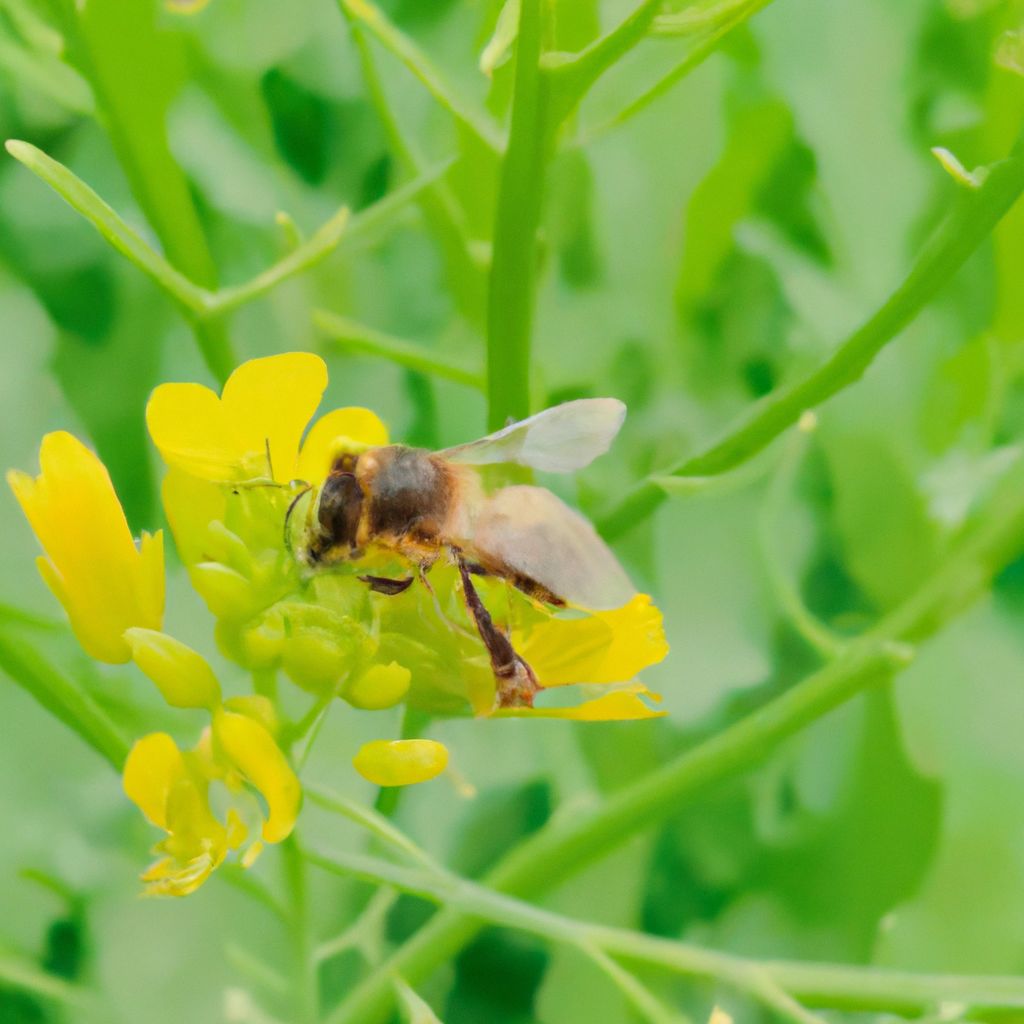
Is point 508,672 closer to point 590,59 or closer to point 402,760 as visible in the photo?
point 402,760

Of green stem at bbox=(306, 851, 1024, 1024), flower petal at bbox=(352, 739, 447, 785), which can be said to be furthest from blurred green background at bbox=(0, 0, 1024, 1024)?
flower petal at bbox=(352, 739, 447, 785)

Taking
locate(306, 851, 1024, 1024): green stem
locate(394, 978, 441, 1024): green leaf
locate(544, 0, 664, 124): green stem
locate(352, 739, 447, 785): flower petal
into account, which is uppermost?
locate(544, 0, 664, 124): green stem

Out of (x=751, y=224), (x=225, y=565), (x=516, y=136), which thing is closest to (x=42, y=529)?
(x=225, y=565)

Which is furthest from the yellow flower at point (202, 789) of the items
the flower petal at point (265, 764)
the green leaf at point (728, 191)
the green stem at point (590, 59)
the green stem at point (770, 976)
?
the green leaf at point (728, 191)

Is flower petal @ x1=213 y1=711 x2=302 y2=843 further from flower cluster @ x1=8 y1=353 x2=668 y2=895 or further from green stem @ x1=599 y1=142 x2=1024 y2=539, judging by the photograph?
green stem @ x1=599 y1=142 x2=1024 y2=539

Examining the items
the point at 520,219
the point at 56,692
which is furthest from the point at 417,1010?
the point at 520,219
